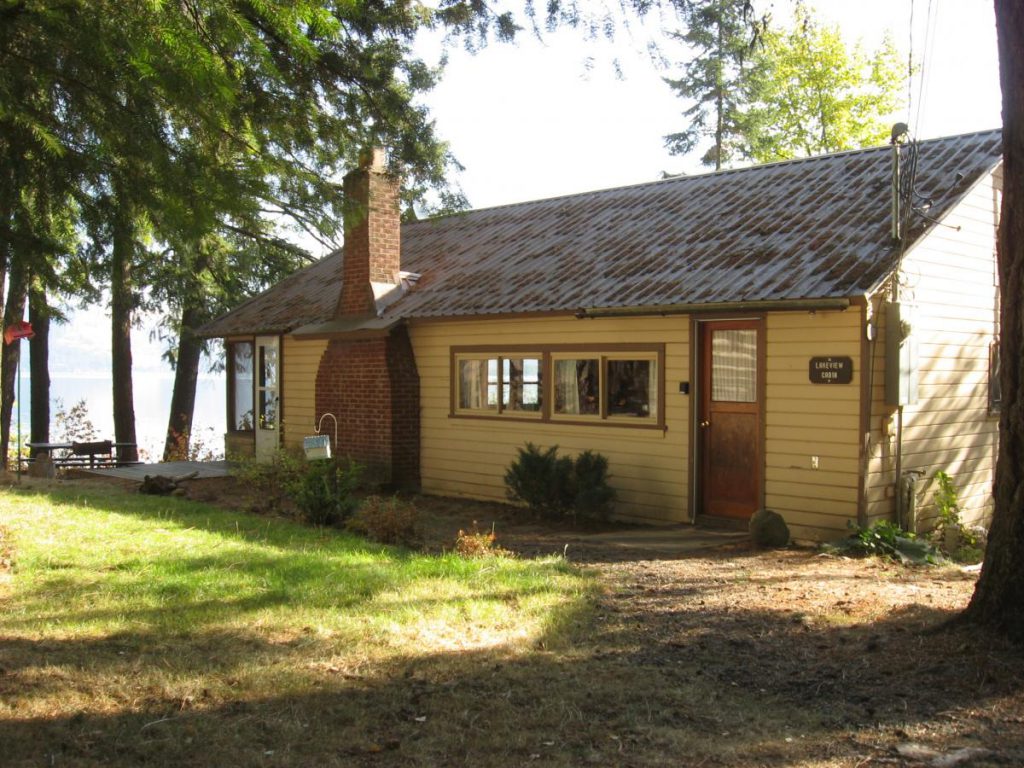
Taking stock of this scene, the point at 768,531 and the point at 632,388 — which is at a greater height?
the point at 632,388

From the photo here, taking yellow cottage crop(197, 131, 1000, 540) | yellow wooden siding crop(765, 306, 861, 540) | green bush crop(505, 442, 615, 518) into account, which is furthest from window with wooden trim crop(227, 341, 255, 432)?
yellow wooden siding crop(765, 306, 861, 540)

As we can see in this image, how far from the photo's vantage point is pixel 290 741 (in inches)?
169

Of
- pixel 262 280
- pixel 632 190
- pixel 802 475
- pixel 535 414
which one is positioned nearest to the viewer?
pixel 802 475

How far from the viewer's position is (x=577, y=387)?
12.6m

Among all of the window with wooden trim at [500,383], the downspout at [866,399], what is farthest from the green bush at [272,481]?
the downspout at [866,399]

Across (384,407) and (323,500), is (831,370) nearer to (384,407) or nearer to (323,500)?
(323,500)

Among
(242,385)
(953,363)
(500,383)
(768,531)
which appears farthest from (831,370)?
(242,385)

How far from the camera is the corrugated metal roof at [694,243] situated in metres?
10.4

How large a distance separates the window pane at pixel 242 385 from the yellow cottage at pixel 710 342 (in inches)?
98.5

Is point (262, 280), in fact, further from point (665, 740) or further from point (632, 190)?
point (665, 740)

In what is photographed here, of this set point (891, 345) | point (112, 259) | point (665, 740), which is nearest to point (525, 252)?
point (891, 345)

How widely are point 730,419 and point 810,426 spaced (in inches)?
41.4

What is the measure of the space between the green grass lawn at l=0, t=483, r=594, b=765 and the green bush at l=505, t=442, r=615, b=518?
2.70 m

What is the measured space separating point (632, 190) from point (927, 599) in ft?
32.9
